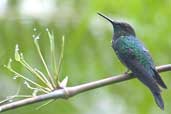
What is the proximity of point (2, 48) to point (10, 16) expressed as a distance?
0.16 meters

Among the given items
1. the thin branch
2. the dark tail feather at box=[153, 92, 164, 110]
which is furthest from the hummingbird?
the thin branch

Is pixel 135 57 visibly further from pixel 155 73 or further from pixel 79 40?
pixel 79 40

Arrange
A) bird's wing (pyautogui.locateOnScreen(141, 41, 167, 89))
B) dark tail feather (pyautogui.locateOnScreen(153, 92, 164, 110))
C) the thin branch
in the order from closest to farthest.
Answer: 1. the thin branch
2. dark tail feather (pyautogui.locateOnScreen(153, 92, 164, 110))
3. bird's wing (pyautogui.locateOnScreen(141, 41, 167, 89))

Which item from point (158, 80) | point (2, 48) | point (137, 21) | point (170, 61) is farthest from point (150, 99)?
point (2, 48)

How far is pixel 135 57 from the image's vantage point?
184 cm

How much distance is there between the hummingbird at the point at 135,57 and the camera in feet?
4.96

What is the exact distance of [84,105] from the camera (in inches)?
96.3

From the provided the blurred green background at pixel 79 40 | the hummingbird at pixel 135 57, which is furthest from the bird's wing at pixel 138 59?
the blurred green background at pixel 79 40

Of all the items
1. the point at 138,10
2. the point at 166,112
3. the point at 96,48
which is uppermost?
the point at 138,10

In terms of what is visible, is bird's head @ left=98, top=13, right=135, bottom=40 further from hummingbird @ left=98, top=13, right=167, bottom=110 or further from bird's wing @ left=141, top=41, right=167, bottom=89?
bird's wing @ left=141, top=41, right=167, bottom=89

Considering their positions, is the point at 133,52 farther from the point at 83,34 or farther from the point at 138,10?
the point at 83,34

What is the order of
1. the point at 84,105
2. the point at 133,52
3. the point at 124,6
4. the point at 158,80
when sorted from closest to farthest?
the point at 158,80
the point at 133,52
the point at 124,6
the point at 84,105

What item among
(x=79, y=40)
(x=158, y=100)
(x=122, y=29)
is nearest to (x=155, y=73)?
(x=158, y=100)

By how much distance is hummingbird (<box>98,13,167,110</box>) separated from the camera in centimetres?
151
